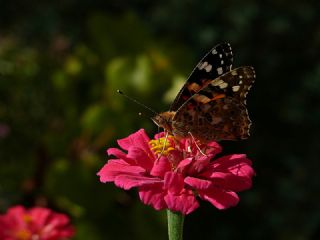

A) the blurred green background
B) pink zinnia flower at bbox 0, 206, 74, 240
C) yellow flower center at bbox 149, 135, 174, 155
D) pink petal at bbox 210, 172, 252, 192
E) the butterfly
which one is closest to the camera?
pink petal at bbox 210, 172, 252, 192

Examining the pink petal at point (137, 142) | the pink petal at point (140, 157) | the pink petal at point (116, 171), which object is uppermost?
the pink petal at point (137, 142)

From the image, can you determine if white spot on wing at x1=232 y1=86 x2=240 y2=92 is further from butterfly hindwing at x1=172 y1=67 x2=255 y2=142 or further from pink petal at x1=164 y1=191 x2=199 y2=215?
pink petal at x1=164 y1=191 x2=199 y2=215

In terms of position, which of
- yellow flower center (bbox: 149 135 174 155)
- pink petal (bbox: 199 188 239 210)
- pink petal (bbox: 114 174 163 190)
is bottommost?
pink petal (bbox: 199 188 239 210)

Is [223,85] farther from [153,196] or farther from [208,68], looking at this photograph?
[153,196]

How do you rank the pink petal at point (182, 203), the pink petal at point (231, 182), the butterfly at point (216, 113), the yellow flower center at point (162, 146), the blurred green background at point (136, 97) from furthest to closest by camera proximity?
1. the blurred green background at point (136, 97)
2. the butterfly at point (216, 113)
3. the yellow flower center at point (162, 146)
4. the pink petal at point (231, 182)
5. the pink petal at point (182, 203)

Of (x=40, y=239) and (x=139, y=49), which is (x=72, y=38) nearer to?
(x=139, y=49)

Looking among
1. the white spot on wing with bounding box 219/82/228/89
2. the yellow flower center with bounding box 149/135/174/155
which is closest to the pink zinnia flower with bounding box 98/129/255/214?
the yellow flower center with bounding box 149/135/174/155

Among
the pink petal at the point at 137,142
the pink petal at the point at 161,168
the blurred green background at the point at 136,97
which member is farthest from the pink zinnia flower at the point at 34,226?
the blurred green background at the point at 136,97

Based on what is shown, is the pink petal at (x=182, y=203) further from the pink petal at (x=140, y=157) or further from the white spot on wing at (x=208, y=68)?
the white spot on wing at (x=208, y=68)
